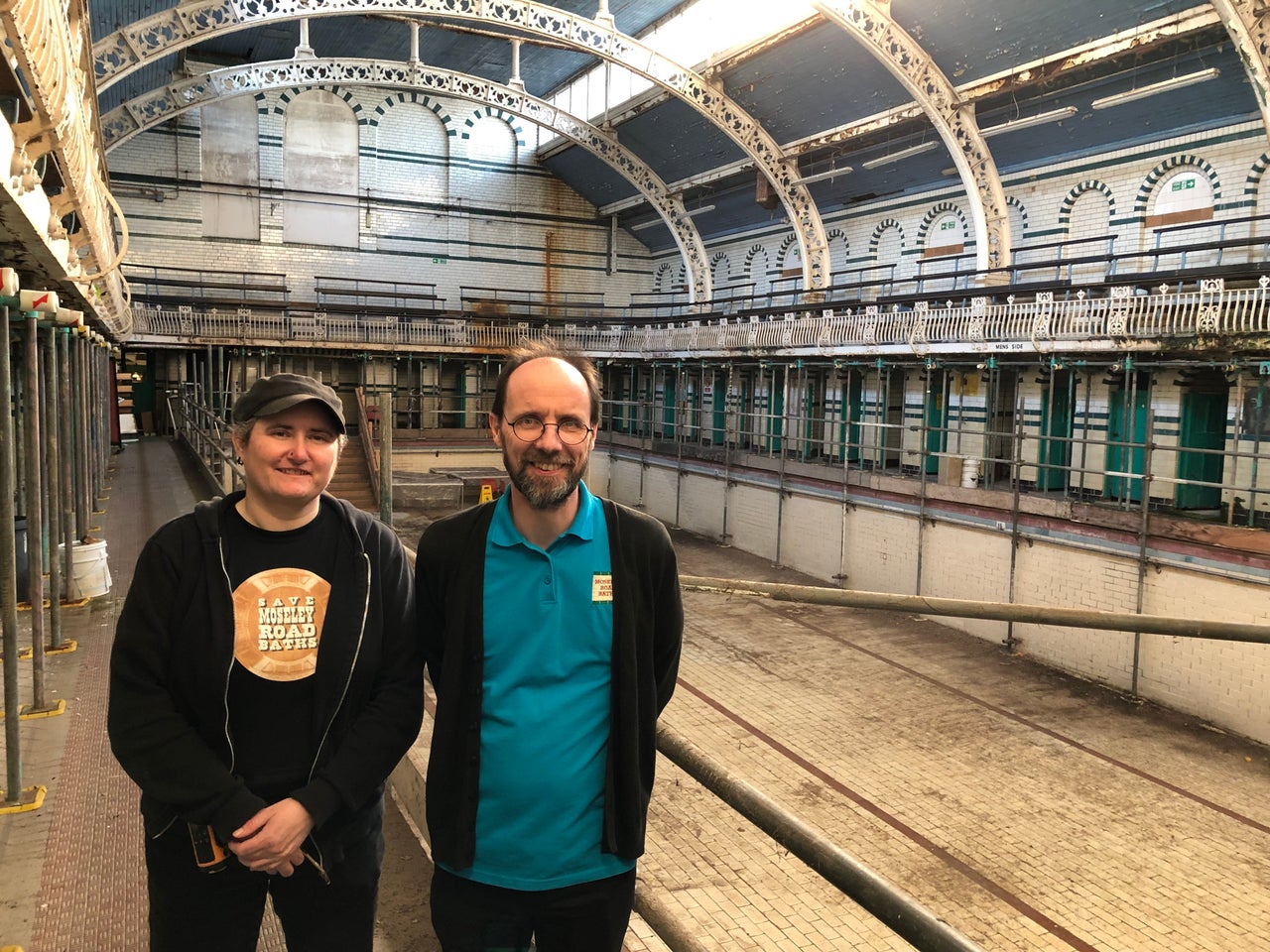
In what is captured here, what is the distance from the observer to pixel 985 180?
1616cm

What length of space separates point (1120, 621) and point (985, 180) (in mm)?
16189

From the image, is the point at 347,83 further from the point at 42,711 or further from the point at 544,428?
the point at 544,428

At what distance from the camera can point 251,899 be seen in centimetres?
193

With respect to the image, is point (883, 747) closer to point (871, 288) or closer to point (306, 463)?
point (306, 463)

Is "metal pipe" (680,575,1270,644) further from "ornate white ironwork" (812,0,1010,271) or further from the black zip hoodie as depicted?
"ornate white ironwork" (812,0,1010,271)

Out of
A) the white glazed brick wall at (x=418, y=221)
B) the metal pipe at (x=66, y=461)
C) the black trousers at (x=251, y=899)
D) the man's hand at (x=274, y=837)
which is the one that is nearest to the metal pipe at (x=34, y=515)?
the metal pipe at (x=66, y=461)

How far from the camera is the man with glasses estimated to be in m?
1.69

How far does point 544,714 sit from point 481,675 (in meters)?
0.14

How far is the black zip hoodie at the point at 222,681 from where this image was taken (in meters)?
1.73

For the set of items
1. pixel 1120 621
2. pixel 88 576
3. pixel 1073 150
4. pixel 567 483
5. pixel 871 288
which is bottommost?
pixel 88 576

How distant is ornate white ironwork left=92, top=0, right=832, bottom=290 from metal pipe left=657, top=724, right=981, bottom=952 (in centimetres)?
1479

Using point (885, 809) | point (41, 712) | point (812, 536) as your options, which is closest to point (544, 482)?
point (41, 712)

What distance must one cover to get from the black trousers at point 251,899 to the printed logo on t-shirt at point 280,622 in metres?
0.39

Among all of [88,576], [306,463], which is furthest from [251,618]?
[88,576]
